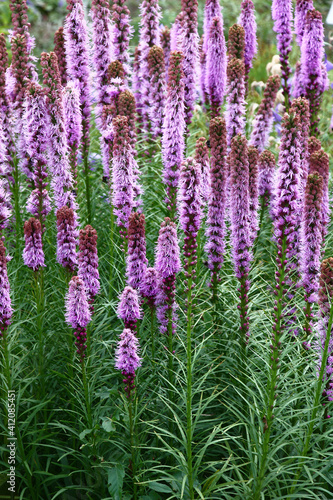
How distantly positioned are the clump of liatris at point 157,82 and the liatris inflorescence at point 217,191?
52.1 inches

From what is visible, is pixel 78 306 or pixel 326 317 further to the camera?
pixel 326 317

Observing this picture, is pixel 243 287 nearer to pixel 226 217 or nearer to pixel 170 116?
pixel 226 217

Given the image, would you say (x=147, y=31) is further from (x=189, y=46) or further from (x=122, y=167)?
(x=122, y=167)

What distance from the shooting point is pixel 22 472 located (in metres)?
3.68

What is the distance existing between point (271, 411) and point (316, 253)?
97cm

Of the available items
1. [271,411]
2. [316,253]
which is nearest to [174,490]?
[271,411]

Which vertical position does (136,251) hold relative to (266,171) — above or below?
Result: below

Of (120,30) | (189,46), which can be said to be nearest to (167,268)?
(189,46)

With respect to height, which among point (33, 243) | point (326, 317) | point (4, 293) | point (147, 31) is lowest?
point (326, 317)

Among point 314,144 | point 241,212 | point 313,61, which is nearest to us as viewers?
point 241,212

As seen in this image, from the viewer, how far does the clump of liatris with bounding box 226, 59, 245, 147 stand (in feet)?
14.9

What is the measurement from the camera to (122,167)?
11.9 feet

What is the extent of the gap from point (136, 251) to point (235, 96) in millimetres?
1959

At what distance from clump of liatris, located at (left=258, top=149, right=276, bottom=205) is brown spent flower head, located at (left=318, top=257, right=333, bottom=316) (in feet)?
5.18
